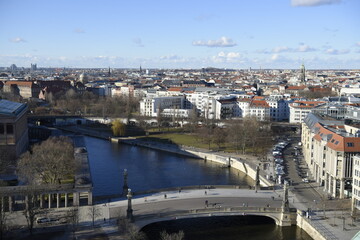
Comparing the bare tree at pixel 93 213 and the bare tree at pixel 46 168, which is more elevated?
the bare tree at pixel 46 168

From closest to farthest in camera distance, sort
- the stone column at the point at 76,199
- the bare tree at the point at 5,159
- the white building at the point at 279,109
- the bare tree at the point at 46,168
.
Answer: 1. the stone column at the point at 76,199
2. the bare tree at the point at 46,168
3. the bare tree at the point at 5,159
4. the white building at the point at 279,109

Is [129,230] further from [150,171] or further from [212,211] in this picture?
[150,171]

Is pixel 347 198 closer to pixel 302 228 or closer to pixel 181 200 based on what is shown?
pixel 302 228

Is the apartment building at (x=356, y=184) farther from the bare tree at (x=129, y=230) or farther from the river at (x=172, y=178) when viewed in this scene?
the bare tree at (x=129, y=230)

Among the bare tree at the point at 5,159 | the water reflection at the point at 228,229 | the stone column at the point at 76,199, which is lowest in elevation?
the water reflection at the point at 228,229

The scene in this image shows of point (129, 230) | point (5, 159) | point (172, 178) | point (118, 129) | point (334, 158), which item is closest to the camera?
point (129, 230)

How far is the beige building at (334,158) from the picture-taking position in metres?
30.7

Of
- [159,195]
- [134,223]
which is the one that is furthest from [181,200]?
[134,223]

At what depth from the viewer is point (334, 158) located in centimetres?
3125

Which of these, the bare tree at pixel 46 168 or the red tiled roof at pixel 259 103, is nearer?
the bare tree at pixel 46 168

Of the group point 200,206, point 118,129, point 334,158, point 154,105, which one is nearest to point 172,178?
point 200,206

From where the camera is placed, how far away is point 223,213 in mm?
27078

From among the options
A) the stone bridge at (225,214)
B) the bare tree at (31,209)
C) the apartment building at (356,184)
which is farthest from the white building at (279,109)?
the bare tree at (31,209)

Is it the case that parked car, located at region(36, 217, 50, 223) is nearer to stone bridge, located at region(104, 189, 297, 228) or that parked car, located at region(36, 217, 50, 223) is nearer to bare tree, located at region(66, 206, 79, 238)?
bare tree, located at region(66, 206, 79, 238)
